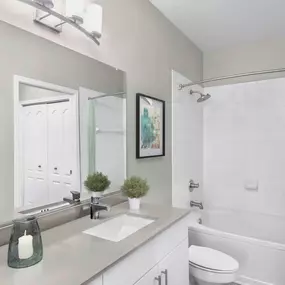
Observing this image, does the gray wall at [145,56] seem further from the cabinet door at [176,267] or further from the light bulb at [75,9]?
the cabinet door at [176,267]

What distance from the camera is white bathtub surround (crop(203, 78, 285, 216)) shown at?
118 inches

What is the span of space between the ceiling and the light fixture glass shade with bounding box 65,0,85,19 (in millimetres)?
958

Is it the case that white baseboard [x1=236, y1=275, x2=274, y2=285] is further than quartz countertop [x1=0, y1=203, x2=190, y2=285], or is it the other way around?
white baseboard [x1=236, y1=275, x2=274, y2=285]

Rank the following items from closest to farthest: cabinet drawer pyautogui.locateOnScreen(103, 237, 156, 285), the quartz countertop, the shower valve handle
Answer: the quartz countertop → cabinet drawer pyautogui.locateOnScreen(103, 237, 156, 285) → the shower valve handle

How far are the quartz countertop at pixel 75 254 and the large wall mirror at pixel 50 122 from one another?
21 cm

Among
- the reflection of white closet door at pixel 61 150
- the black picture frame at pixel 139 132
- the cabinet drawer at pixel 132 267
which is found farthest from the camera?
the black picture frame at pixel 139 132

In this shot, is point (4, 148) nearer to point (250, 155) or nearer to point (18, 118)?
point (18, 118)

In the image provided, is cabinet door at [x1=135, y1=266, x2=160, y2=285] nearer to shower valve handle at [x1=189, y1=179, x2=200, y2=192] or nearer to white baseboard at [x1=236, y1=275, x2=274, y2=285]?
white baseboard at [x1=236, y1=275, x2=274, y2=285]

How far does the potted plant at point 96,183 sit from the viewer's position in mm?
1661

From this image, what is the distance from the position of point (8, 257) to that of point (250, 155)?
2.82 meters

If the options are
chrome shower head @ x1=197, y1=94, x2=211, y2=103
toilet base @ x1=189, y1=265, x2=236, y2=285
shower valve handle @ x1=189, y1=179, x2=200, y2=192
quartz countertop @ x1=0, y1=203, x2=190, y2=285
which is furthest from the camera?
chrome shower head @ x1=197, y1=94, x2=211, y2=103

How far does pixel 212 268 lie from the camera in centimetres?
189

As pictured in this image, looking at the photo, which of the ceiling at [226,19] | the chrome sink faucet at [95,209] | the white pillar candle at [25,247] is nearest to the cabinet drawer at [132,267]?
the white pillar candle at [25,247]

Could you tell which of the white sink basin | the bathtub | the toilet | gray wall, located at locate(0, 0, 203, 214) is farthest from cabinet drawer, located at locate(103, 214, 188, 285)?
the bathtub
